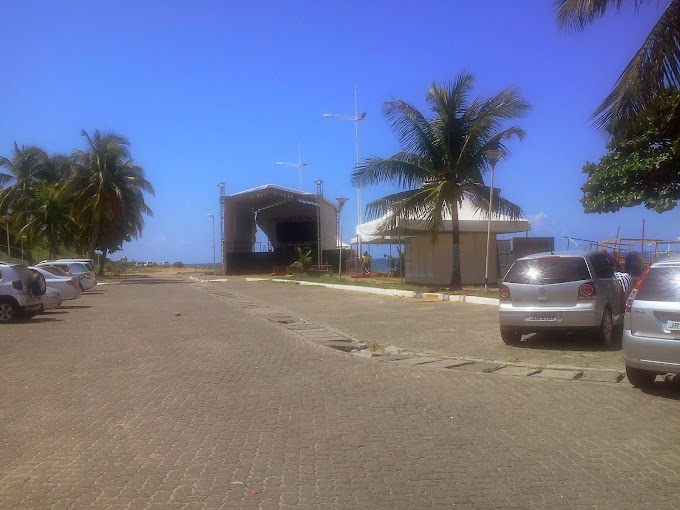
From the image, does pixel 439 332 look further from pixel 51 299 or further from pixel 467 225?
pixel 467 225

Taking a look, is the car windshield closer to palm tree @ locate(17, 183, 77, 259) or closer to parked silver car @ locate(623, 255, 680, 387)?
parked silver car @ locate(623, 255, 680, 387)

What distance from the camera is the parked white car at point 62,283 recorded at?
76.9ft

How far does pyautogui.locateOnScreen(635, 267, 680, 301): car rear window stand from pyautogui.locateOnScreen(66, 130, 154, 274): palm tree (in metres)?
44.7

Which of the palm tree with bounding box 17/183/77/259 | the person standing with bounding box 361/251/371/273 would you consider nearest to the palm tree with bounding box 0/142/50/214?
the palm tree with bounding box 17/183/77/259

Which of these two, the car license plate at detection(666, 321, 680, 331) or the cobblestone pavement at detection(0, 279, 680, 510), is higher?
the car license plate at detection(666, 321, 680, 331)

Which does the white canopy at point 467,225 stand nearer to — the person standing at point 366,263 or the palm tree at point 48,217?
the person standing at point 366,263

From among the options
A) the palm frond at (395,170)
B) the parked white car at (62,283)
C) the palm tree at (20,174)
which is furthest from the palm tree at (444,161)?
the palm tree at (20,174)

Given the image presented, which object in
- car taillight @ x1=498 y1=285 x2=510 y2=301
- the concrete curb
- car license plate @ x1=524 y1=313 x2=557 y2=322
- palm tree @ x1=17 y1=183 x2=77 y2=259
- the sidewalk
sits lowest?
the sidewalk

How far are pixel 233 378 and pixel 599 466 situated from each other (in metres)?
5.45

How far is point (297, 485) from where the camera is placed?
17.2 ft


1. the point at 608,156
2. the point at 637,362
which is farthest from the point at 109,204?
the point at 637,362

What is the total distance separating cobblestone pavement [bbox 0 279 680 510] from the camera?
5.05 meters

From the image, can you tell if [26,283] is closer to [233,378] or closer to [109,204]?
[233,378]

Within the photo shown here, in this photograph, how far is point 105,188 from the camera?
48.7 meters
